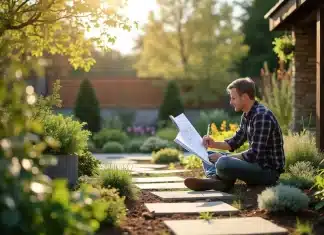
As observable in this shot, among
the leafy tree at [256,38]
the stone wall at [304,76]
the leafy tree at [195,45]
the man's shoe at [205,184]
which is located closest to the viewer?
the man's shoe at [205,184]

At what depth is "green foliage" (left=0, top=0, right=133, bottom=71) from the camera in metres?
5.64

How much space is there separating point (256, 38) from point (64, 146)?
25247 millimetres

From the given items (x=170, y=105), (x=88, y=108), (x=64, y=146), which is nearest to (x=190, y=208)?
(x=64, y=146)

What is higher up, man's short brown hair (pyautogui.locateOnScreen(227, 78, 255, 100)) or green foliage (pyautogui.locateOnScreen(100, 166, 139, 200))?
man's short brown hair (pyautogui.locateOnScreen(227, 78, 255, 100))

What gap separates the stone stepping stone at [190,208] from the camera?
4051 millimetres

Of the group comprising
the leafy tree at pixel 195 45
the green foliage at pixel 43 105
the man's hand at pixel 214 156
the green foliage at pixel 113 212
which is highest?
the leafy tree at pixel 195 45

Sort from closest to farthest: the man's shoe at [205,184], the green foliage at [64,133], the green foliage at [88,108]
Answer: the man's shoe at [205,184] → the green foliage at [64,133] → the green foliage at [88,108]

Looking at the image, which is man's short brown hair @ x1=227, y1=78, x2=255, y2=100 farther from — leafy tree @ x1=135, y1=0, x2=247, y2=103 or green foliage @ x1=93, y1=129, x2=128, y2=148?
leafy tree @ x1=135, y1=0, x2=247, y2=103

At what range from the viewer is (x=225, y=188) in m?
5.13

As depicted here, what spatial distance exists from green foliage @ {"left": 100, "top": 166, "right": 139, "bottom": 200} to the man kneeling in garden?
24.7 inches

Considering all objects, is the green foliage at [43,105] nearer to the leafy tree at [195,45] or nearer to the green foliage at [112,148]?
the green foliage at [112,148]

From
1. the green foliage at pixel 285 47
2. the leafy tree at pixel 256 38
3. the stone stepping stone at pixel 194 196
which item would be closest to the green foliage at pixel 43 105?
the stone stepping stone at pixel 194 196

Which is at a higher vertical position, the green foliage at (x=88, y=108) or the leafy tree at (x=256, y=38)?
the leafy tree at (x=256, y=38)

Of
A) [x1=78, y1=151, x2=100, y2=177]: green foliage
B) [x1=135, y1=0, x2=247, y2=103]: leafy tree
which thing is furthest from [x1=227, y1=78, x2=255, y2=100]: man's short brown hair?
[x1=135, y1=0, x2=247, y2=103]: leafy tree
